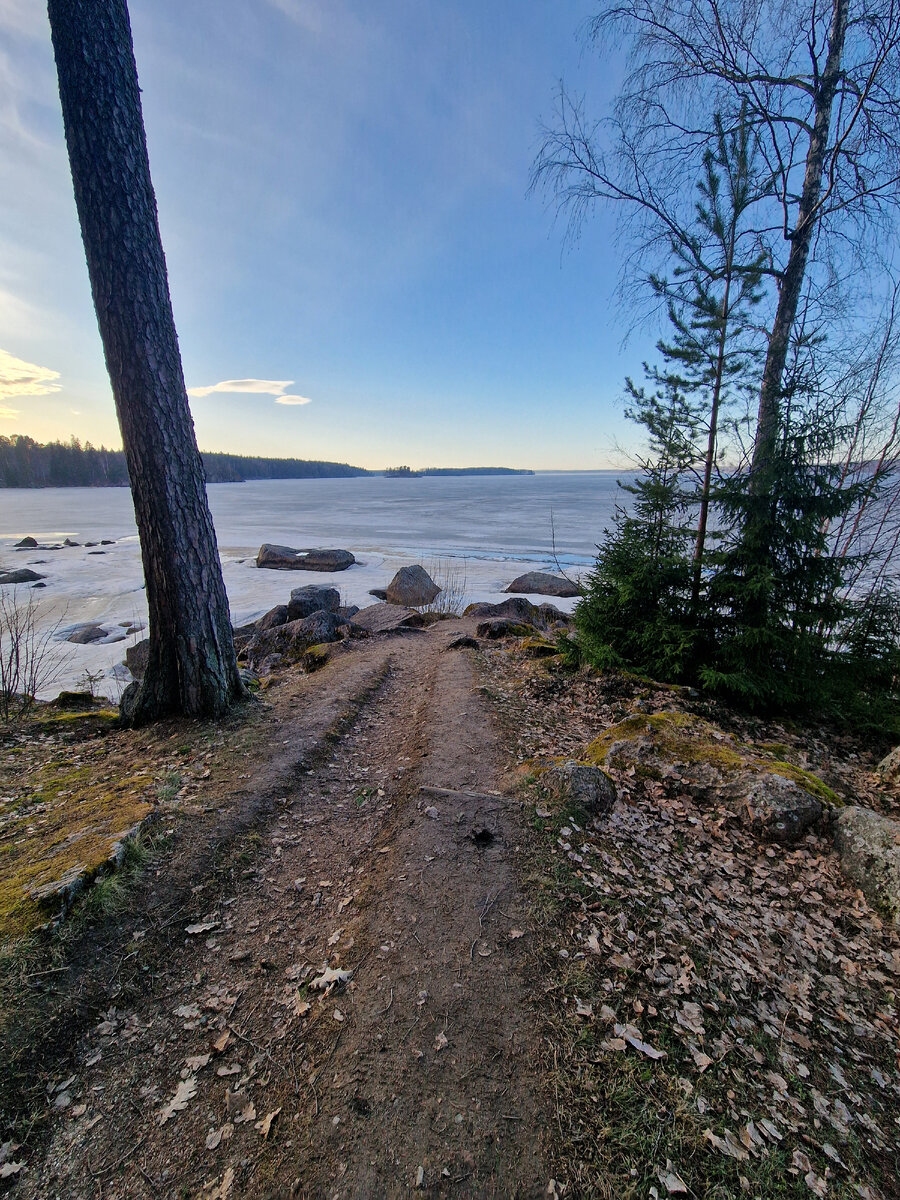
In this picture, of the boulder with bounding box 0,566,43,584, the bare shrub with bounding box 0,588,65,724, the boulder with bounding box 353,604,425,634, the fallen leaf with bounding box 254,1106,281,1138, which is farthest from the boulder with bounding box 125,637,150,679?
the boulder with bounding box 0,566,43,584

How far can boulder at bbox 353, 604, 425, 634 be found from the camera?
1113 cm

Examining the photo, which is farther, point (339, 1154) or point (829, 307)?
point (829, 307)

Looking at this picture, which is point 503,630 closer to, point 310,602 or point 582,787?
point 310,602

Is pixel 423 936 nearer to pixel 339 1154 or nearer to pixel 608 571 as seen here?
pixel 339 1154

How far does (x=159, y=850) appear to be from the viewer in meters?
3.29

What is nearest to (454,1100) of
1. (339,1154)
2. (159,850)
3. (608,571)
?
(339,1154)

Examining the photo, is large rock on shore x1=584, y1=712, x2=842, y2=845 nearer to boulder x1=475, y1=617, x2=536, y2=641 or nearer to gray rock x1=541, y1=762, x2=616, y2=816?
gray rock x1=541, y1=762, x2=616, y2=816

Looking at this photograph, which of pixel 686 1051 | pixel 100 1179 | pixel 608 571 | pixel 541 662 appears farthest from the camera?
pixel 541 662

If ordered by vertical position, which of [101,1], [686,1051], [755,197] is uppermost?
[101,1]

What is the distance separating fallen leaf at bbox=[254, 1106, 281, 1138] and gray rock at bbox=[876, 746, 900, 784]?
560cm

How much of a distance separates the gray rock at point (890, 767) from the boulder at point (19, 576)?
2440 centimetres

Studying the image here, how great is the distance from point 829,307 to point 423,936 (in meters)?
9.12

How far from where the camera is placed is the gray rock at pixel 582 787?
A: 389 centimetres

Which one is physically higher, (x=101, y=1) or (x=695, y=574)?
(x=101, y=1)
